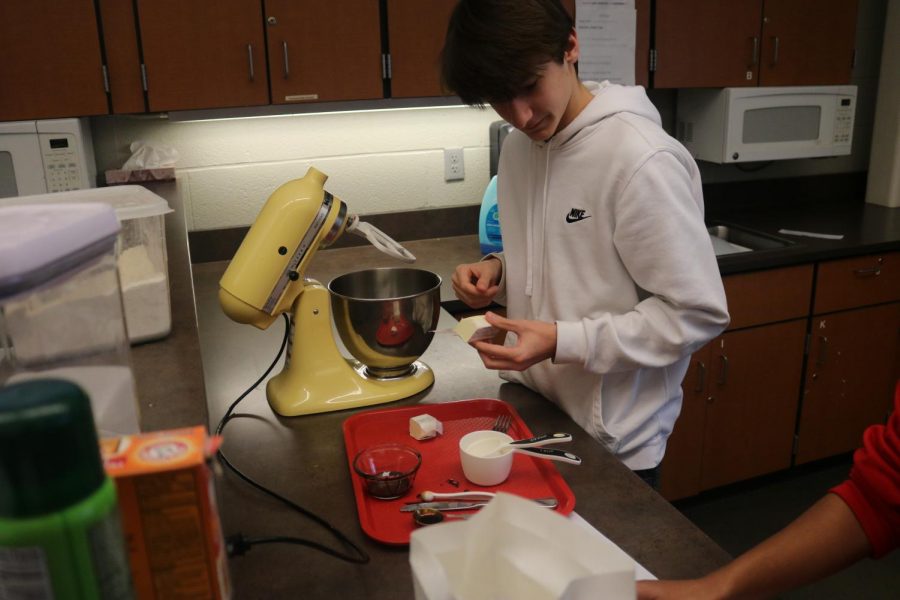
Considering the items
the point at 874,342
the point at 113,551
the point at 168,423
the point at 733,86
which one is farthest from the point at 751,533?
the point at 113,551

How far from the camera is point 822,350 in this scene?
105 inches

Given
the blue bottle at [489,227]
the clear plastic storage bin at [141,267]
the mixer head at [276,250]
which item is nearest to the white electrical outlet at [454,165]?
the blue bottle at [489,227]

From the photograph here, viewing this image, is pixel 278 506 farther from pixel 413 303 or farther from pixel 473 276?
pixel 473 276

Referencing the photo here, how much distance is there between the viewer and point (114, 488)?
44cm

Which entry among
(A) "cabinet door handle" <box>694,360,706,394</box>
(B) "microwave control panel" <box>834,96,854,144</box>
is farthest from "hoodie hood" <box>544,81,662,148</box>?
(B) "microwave control panel" <box>834,96,854,144</box>

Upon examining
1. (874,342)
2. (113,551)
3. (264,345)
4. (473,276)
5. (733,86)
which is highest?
(733,86)

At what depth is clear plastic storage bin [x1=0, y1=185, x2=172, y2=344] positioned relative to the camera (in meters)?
1.14

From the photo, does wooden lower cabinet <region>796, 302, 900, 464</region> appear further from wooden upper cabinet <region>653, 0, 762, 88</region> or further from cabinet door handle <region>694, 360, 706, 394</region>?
wooden upper cabinet <region>653, 0, 762, 88</region>

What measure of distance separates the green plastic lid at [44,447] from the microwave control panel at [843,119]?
3.08m

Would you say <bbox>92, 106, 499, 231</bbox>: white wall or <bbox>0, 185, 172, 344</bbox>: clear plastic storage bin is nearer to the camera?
<bbox>0, 185, 172, 344</bbox>: clear plastic storage bin

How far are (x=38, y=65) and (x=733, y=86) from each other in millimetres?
2310

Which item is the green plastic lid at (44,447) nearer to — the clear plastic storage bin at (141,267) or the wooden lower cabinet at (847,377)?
the clear plastic storage bin at (141,267)

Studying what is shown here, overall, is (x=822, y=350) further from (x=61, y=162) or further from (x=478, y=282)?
(x=61, y=162)

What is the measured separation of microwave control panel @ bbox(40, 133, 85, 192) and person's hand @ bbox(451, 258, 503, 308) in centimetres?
130
